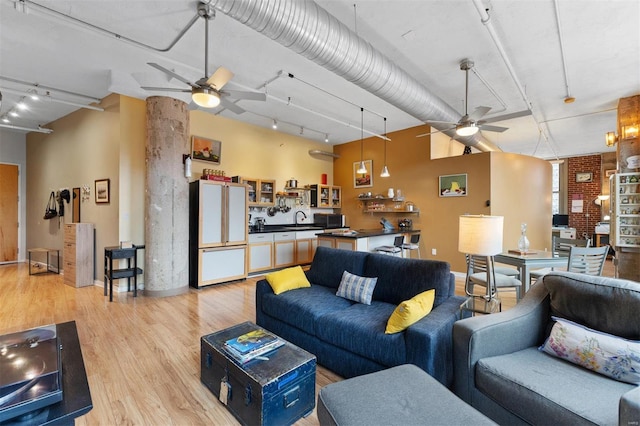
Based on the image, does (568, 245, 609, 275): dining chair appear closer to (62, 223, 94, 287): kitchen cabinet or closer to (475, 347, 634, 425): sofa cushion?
(475, 347, 634, 425): sofa cushion

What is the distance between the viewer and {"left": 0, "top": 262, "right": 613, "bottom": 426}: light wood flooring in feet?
6.28

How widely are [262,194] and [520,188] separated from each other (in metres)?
5.55

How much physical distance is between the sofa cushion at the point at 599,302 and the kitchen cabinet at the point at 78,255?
20.8 ft

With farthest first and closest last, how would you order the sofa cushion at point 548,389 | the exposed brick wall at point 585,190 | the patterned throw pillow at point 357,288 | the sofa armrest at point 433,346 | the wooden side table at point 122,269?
the exposed brick wall at point 585,190 → the wooden side table at point 122,269 → the patterned throw pillow at point 357,288 → the sofa armrest at point 433,346 → the sofa cushion at point 548,389

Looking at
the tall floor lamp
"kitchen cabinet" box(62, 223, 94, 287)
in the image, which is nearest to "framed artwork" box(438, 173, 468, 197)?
the tall floor lamp

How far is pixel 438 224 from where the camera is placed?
20.4 ft

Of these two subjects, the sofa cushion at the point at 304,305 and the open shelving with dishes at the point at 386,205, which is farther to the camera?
the open shelving with dishes at the point at 386,205

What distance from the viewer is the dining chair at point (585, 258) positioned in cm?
322

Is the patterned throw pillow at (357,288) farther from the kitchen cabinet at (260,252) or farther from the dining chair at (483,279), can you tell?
the kitchen cabinet at (260,252)

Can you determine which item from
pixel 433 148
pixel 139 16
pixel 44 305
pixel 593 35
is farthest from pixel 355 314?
pixel 433 148

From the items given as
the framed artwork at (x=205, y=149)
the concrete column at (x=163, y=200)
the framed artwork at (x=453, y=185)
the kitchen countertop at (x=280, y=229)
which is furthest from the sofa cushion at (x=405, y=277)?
the framed artwork at (x=205, y=149)

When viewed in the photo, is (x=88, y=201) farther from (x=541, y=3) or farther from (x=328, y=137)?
(x=541, y=3)

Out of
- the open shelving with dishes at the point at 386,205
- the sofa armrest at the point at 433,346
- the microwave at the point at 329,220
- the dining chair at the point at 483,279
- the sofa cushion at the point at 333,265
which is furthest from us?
the microwave at the point at 329,220

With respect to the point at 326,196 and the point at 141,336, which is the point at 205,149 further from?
the point at 141,336
